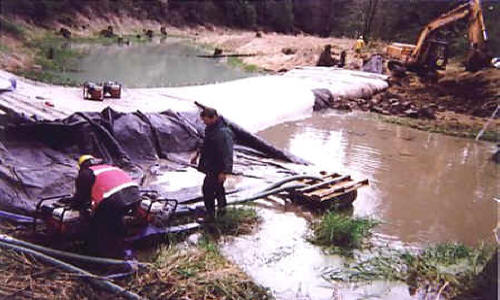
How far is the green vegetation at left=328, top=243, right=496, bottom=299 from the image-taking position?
12.0 ft

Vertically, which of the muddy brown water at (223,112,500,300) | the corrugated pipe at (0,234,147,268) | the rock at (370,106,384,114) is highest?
the rock at (370,106,384,114)

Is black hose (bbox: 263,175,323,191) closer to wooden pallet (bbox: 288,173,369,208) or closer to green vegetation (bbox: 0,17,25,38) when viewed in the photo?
wooden pallet (bbox: 288,173,369,208)

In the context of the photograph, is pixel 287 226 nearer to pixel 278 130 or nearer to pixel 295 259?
pixel 295 259

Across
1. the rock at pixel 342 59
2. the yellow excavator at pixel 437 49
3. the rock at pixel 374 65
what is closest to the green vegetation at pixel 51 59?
the rock at pixel 342 59

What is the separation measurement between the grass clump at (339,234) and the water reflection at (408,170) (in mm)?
522

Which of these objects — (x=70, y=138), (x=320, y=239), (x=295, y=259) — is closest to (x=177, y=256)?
(x=295, y=259)

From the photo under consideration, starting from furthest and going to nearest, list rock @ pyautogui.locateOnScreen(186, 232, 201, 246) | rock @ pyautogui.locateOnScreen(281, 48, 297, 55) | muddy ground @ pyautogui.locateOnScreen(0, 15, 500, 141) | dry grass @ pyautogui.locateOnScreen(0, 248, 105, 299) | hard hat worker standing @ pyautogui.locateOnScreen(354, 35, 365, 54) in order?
rock @ pyautogui.locateOnScreen(281, 48, 297, 55), muddy ground @ pyautogui.locateOnScreen(0, 15, 500, 141), hard hat worker standing @ pyautogui.locateOnScreen(354, 35, 365, 54), rock @ pyautogui.locateOnScreen(186, 232, 201, 246), dry grass @ pyautogui.locateOnScreen(0, 248, 105, 299)

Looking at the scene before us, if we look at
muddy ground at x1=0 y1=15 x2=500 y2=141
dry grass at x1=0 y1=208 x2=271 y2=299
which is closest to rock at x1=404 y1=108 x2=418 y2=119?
muddy ground at x1=0 y1=15 x2=500 y2=141

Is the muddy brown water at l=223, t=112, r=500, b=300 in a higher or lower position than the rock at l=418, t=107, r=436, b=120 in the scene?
lower

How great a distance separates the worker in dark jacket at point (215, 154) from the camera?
409cm

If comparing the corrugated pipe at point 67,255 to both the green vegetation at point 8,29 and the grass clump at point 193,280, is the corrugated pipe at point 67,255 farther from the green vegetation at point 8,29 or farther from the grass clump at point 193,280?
the green vegetation at point 8,29

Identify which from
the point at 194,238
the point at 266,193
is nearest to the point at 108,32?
the point at 266,193

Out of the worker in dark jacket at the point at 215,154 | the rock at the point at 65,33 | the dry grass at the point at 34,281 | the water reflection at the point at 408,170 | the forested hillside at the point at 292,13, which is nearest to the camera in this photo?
the dry grass at the point at 34,281

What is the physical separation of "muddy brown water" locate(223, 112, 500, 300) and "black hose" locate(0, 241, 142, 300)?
99 cm
